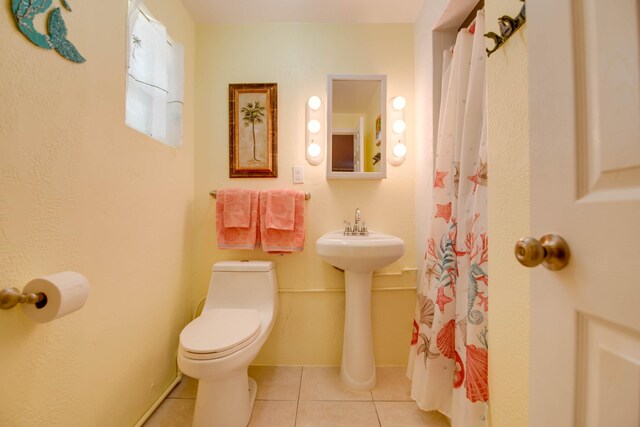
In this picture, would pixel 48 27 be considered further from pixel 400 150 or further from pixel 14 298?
pixel 400 150

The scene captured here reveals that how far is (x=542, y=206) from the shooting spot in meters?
0.43

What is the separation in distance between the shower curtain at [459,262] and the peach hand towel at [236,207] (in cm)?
101

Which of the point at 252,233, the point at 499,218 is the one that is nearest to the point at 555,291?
the point at 499,218

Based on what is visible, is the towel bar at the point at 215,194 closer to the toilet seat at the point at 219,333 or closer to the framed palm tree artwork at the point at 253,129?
the framed palm tree artwork at the point at 253,129

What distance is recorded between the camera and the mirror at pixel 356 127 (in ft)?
4.96

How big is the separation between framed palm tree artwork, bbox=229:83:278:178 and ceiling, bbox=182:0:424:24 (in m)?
0.40

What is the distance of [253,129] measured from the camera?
60.4 inches

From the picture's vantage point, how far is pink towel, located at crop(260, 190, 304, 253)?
142cm

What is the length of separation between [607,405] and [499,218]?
0.51 meters

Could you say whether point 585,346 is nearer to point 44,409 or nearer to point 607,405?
point 607,405

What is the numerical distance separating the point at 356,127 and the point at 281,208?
699 millimetres

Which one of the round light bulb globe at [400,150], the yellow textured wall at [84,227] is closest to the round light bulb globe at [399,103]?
the round light bulb globe at [400,150]

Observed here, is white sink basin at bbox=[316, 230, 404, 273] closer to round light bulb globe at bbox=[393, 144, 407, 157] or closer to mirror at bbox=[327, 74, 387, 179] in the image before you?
mirror at bbox=[327, 74, 387, 179]

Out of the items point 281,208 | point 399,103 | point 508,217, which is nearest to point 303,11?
point 399,103
